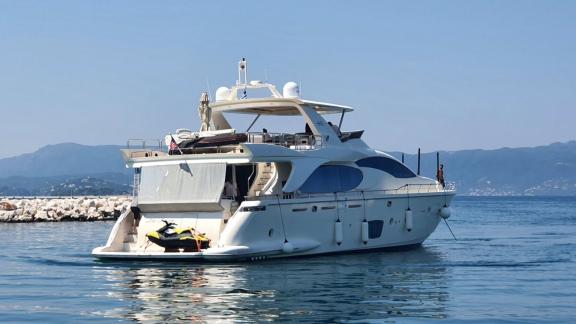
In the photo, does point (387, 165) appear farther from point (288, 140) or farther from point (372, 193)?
Answer: point (288, 140)

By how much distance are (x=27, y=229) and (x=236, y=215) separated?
24.3 metres

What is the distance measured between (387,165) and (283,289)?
35.7 feet

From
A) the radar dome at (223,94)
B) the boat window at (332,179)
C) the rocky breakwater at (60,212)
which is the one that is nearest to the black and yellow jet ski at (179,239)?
the boat window at (332,179)

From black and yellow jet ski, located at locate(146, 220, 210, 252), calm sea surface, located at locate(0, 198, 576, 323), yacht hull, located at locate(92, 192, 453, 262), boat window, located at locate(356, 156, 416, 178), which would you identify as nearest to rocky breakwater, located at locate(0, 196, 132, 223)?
calm sea surface, located at locate(0, 198, 576, 323)

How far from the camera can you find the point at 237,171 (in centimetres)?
2731

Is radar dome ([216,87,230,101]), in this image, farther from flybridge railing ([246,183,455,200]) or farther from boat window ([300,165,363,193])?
flybridge railing ([246,183,455,200])

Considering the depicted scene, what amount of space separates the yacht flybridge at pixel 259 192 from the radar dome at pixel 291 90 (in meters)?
0.03

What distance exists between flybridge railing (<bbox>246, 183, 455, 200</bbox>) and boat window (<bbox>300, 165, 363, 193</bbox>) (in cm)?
17

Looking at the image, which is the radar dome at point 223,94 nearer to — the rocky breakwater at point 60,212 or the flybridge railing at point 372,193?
the flybridge railing at point 372,193

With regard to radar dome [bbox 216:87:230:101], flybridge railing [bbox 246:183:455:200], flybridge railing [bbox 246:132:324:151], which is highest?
radar dome [bbox 216:87:230:101]

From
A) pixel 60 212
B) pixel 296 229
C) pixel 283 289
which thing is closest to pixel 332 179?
pixel 296 229

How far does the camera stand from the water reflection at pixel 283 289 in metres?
17.2

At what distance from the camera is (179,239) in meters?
25.0

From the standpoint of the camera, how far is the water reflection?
17156 mm
